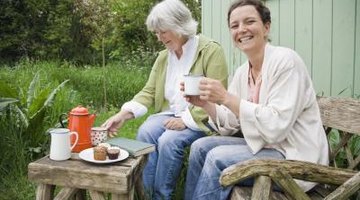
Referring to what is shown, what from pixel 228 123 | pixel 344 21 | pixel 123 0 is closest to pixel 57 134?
pixel 228 123

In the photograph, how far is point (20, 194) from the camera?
336cm

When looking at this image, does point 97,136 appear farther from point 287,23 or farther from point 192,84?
point 287,23

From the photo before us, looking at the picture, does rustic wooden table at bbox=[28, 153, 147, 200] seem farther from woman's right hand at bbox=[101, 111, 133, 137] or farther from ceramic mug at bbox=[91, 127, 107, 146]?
woman's right hand at bbox=[101, 111, 133, 137]

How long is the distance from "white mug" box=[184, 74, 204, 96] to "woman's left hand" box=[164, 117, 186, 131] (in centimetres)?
71

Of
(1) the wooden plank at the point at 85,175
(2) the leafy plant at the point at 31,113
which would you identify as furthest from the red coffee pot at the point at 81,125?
(2) the leafy plant at the point at 31,113

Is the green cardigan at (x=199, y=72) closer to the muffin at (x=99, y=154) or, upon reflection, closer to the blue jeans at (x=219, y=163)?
the blue jeans at (x=219, y=163)

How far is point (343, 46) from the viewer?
300 centimetres

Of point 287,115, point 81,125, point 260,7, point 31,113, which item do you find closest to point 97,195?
point 81,125

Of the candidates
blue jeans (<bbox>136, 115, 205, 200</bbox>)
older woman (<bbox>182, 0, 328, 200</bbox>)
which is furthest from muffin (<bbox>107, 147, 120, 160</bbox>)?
blue jeans (<bbox>136, 115, 205, 200</bbox>)

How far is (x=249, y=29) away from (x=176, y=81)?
95 centimetres

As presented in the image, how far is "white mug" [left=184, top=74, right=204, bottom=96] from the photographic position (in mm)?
2138

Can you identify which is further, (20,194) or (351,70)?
(20,194)

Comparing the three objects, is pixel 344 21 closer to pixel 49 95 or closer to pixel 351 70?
pixel 351 70

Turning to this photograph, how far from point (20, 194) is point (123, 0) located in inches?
342
